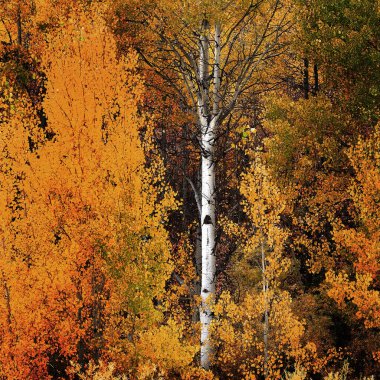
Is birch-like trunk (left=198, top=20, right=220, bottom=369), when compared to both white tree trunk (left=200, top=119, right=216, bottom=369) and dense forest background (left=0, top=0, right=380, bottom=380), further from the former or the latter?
dense forest background (left=0, top=0, right=380, bottom=380)

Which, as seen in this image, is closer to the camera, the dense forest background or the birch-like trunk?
the birch-like trunk

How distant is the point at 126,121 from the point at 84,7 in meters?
3.62

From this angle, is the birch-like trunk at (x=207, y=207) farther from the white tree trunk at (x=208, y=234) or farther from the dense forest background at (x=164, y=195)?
the dense forest background at (x=164, y=195)

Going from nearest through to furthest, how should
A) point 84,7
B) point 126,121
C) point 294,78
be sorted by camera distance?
point 84,7
point 126,121
point 294,78

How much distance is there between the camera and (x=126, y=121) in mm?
15398

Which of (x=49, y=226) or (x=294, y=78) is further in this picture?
(x=294, y=78)

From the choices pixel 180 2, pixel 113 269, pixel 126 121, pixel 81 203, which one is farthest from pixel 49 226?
pixel 180 2

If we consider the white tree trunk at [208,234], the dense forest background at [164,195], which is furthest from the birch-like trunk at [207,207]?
the dense forest background at [164,195]

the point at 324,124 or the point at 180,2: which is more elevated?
the point at 180,2

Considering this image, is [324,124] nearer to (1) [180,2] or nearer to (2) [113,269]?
(1) [180,2]

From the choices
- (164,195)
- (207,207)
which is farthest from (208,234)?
(164,195)

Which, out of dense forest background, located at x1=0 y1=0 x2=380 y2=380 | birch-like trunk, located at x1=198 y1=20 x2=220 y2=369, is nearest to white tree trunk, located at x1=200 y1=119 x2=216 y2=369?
birch-like trunk, located at x1=198 y1=20 x2=220 y2=369

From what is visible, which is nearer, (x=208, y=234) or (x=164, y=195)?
(x=208, y=234)

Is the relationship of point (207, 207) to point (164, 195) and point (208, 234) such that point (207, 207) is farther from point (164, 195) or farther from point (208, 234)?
point (164, 195)
